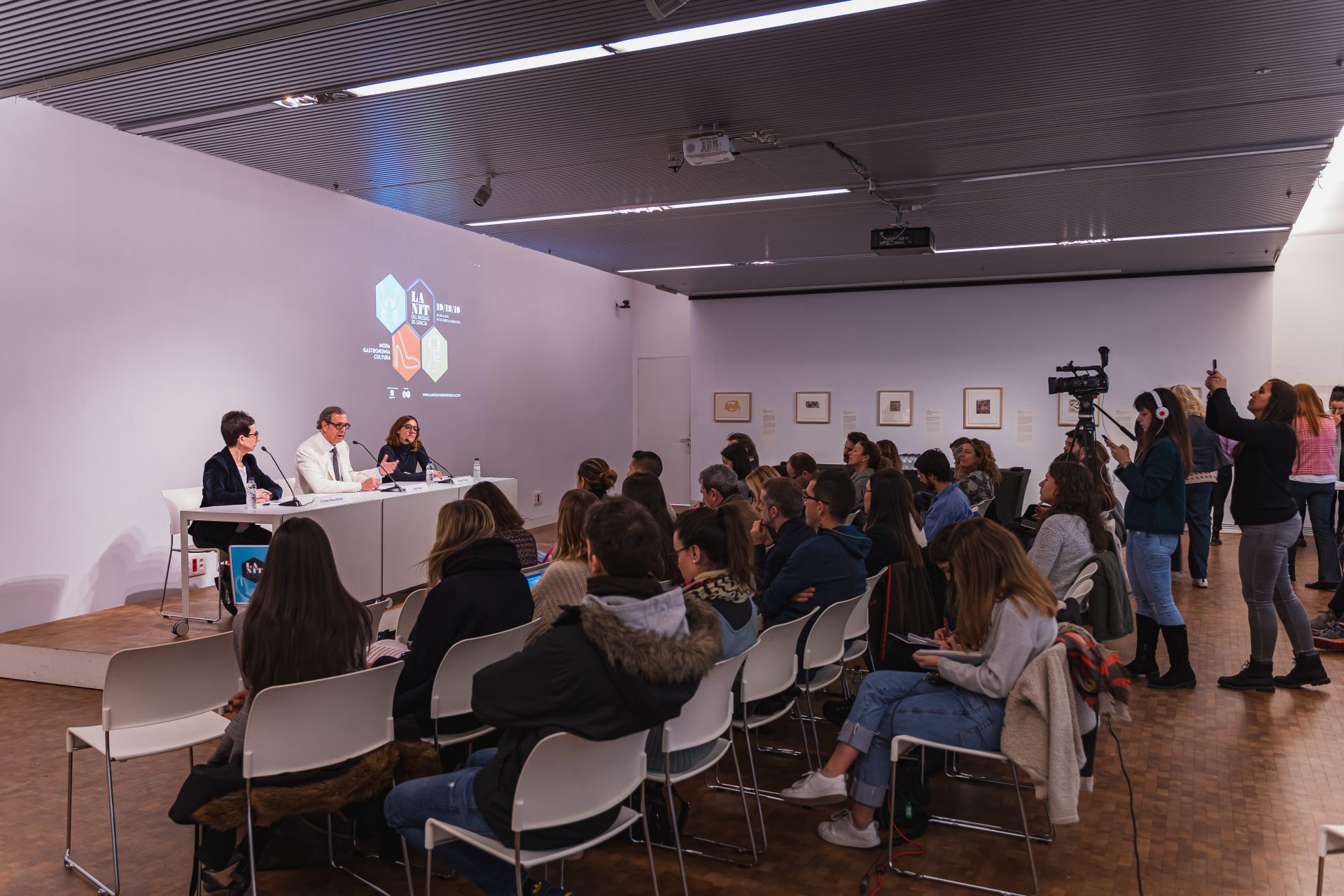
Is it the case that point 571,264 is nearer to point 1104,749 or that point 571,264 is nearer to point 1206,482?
point 1206,482

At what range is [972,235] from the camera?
919 centimetres

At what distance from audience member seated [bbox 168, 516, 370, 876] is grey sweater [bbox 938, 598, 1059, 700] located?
2.04 meters

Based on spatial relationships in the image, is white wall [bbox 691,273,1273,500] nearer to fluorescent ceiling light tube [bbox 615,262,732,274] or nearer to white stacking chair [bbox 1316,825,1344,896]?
fluorescent ceiling light tube [bbox 615,262,732,274]

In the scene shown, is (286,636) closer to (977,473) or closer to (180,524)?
(180,524)

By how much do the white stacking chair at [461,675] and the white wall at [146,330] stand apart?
463cm

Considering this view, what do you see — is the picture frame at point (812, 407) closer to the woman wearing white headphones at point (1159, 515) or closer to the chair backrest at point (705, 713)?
the woman wearing white headphones at point (1159, 515)

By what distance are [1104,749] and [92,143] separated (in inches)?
296

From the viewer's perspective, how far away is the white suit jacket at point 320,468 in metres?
7.08

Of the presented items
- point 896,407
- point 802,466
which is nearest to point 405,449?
point 802,466

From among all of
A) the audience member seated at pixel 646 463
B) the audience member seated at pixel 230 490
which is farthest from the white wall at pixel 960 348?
the audience member seated at pixel 230 490

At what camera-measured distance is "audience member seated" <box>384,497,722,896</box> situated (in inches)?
86.8

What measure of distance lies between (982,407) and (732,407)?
143 inches

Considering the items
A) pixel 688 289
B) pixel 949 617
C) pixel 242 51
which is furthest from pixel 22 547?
pixel 688 289

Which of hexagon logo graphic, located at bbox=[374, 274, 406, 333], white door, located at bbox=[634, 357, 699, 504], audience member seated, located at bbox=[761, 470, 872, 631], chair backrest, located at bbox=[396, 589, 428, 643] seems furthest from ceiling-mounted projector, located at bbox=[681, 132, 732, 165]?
white door, located at bbox=[634, 357, 699, 504]
